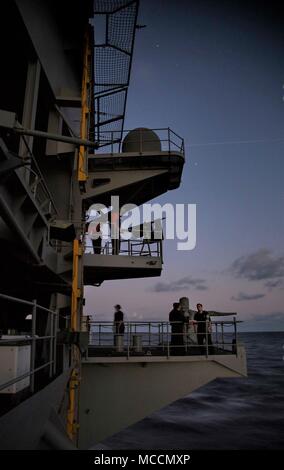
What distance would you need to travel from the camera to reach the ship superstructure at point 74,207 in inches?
299

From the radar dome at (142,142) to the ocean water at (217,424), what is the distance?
15.1 m

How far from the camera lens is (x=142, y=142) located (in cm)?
1472

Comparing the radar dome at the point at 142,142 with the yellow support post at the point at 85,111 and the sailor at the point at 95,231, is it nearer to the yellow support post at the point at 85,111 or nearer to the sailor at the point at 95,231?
the yellow support post at the point at 85,111

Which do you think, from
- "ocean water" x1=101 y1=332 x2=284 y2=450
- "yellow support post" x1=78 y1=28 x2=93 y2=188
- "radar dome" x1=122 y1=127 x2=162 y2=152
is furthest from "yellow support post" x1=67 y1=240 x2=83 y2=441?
"ocean water" x1=101 y1=332 x2=284 y2=450

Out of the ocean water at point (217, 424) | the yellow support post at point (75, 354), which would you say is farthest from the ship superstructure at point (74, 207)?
the ocean water at point (217, 424)

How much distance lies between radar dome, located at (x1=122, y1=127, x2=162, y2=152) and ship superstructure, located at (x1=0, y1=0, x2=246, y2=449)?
0.16ft

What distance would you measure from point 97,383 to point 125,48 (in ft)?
39.3

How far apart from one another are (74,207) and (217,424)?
60.9 feet

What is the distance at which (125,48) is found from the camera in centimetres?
1322

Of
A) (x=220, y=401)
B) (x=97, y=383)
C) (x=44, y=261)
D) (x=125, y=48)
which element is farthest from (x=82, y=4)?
(x=220, y=401)

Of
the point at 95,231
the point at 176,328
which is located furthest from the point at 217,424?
the point at 95,231

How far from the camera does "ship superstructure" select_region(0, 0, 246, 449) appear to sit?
7582 millimetres

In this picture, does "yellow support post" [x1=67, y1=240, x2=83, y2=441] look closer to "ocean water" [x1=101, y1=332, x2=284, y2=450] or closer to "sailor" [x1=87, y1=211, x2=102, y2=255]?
"sailor" [x1=87, y1=211, x2=102, y2=255]

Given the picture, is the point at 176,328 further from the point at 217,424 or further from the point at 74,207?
the point at 217,424
